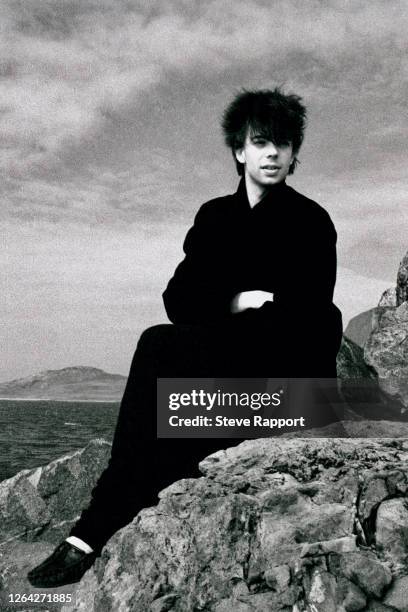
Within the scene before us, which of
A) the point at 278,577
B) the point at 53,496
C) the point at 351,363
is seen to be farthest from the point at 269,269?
the point at 351,363

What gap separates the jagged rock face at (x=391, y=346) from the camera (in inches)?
423

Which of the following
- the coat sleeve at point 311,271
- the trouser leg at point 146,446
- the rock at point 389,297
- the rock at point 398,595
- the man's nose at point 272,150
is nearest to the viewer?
the rock at point 398,595

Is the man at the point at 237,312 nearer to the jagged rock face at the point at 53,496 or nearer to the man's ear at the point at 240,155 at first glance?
the man's ear at the point at 240,155

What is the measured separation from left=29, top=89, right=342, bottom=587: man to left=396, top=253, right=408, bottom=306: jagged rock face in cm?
733

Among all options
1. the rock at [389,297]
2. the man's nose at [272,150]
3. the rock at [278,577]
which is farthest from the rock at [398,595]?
the rock at [389,297]

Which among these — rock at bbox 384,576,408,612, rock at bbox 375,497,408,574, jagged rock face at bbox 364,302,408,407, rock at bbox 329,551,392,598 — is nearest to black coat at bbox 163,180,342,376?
rock at bbox 375,497,408,574

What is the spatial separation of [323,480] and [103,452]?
6.65 metres

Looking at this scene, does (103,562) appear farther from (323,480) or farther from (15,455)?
(15,455)

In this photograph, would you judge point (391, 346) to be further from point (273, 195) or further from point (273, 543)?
point (273, 543)

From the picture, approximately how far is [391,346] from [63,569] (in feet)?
29.6

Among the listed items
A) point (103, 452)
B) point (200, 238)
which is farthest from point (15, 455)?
point (200, 238)

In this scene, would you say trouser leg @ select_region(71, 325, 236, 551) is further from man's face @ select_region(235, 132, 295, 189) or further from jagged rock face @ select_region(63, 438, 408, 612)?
man's face @ select_region(235, 132, 295, 189)

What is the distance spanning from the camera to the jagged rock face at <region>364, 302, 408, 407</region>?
10.8 meters

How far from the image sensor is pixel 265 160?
3705mm
